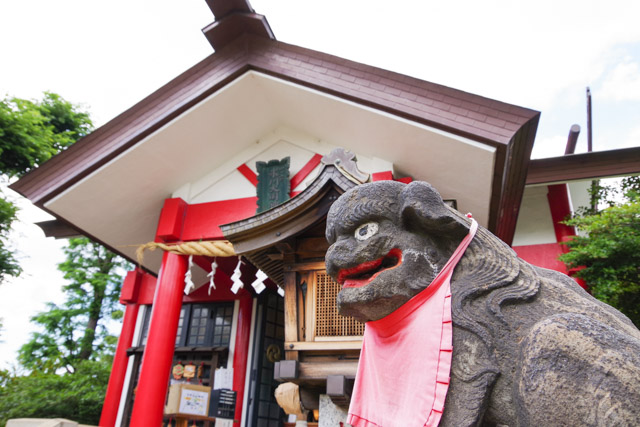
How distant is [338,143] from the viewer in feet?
20.4

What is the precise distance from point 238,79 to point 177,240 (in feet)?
7.87

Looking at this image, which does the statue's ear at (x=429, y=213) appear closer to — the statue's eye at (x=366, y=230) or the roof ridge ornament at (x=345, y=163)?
the statue's eye at (x=366, y=230)

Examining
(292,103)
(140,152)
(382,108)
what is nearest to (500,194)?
(382,108)

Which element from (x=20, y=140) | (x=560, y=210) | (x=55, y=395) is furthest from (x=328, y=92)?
(x=55, y=395)

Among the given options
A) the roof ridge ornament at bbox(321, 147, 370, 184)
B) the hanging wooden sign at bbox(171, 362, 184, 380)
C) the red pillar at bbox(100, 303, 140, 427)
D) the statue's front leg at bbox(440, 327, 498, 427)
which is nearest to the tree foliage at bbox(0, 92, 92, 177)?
the red pillar at bbox(100, 303, 140, 427)

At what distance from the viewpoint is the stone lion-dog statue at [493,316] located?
→ 144 centimetres

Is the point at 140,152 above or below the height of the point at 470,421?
above

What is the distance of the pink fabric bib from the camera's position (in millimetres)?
1704

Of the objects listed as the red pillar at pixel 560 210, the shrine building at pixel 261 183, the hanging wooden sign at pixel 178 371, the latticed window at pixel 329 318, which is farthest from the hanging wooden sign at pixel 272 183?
the red pillar at pixel 560 210

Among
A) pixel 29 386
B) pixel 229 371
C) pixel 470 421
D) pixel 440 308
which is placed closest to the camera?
pixel 470 421

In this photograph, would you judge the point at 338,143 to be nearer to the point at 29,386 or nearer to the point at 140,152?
the point at 140,152

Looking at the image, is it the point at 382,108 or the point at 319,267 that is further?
the point at 382,108

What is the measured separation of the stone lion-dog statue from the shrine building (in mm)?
2174

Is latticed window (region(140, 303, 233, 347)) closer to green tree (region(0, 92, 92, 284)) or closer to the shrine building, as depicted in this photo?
the shrine building
